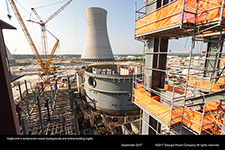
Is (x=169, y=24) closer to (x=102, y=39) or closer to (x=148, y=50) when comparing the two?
(x=148, y=50)

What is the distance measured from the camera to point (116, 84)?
1578cm

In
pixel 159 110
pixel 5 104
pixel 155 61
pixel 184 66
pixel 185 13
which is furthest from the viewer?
pixel 155 61

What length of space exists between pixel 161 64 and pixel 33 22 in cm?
6059

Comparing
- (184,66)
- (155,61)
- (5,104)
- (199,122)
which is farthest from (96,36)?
(5,104)

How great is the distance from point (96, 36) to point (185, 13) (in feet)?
113

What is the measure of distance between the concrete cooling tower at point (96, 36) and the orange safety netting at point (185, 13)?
3236 centimetres

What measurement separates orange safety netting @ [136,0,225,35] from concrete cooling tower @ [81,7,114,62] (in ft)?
106

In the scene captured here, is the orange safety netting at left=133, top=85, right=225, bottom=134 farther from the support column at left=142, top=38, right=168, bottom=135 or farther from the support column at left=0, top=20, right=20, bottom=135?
the support column at left=0, top=20, right=20, bottom=135

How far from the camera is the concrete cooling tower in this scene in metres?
34.1

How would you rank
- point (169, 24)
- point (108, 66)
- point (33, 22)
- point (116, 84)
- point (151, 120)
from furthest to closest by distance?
point (33, 22)
point (108, 66)
point (116, 84)
point (151, 120)
point (169, 24)

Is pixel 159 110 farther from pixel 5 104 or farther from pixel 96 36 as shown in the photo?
pixel 96 36

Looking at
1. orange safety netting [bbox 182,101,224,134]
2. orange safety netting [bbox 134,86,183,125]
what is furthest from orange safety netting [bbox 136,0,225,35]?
orange safety netting [bbox 134,86,183,125]

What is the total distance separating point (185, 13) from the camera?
426cm
